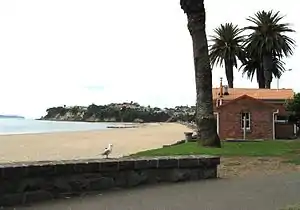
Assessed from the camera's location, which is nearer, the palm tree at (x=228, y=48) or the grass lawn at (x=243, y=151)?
the grass lawn at (x=243, y=151)

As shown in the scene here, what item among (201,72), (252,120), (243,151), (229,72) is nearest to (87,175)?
(243,151)

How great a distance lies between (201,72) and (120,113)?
15219 cm

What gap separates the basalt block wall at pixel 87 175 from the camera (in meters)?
7.71

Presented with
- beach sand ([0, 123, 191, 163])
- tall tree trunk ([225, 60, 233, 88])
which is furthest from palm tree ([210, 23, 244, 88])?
beach sand ([0, 123, 191, 163])

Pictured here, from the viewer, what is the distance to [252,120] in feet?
137

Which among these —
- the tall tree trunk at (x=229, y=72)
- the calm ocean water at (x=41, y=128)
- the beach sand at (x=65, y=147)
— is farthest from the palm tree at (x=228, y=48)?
the calm ocean water at (x=41, y=128)

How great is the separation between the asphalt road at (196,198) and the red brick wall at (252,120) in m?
31.4

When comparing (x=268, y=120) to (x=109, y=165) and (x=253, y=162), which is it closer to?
(x=253, y=162)

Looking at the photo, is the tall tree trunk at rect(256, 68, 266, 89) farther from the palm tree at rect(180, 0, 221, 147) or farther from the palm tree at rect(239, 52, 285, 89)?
the palm tree at rect(180, 0, 221, 147)

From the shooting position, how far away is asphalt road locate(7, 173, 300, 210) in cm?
770

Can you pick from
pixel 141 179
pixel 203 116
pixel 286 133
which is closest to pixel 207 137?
pixel 203 116

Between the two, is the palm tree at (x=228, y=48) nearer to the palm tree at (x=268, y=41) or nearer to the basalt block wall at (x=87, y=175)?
A: the palm tree at (x=268, y=41)

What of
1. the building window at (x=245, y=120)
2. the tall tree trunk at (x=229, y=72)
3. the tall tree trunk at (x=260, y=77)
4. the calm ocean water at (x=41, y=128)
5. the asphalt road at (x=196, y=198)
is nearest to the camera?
the asphalt road at (x=196, y=198)

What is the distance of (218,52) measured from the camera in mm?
60469
